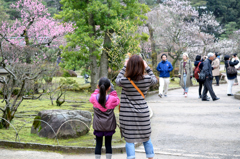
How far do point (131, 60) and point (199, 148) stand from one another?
252 centimetres

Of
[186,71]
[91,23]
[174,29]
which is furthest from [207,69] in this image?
[174,29]

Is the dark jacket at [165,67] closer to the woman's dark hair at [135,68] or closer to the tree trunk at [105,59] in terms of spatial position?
the tree trunk at [105,59]

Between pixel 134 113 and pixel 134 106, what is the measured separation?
91 mm

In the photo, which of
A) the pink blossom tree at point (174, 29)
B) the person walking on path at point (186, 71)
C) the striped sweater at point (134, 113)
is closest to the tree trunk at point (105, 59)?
the person walking on path at point (186, 71)

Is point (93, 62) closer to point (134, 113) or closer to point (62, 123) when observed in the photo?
point (62, 123)

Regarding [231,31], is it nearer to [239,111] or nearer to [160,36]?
[160,36]

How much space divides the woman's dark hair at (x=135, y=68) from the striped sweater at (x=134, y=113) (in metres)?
0.09

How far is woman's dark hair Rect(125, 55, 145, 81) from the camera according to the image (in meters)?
3.86

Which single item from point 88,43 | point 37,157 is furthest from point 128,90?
point 88,43

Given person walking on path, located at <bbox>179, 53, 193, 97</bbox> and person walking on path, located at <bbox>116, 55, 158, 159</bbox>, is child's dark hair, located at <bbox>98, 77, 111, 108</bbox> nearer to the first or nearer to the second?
person walking on path, located at <bbox>116, 55, 158, 159</bbox>

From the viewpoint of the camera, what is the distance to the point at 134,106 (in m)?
3.91

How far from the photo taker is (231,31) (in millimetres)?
43812

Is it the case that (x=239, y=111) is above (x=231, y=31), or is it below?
below

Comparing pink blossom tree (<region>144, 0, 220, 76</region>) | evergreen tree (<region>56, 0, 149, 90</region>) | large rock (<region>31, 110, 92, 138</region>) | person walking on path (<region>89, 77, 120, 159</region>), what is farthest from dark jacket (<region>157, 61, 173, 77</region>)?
pink blossom tree (<region>144, 0, 220, 76</region>)
